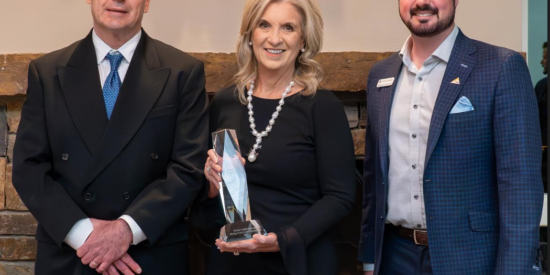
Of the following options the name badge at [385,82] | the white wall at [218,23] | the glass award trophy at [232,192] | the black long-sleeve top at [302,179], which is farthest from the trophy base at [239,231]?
the white wall at [218,23]

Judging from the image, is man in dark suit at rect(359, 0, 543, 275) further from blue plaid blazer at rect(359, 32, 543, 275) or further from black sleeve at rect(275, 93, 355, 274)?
black sleeve at rect(275, 93, 355, 274)

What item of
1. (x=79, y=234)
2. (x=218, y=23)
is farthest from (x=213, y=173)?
(x=218, y=23)

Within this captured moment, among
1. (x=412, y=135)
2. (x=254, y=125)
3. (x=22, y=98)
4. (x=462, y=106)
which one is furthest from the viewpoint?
(x=22, y=98)

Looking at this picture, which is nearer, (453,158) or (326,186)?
(453,158)

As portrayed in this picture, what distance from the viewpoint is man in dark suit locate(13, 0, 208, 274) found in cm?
187

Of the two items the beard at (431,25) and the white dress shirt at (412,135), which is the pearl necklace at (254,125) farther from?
the beard at (431,25)

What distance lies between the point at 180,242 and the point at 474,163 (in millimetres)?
1007

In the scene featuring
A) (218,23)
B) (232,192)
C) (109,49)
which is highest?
(218,23)

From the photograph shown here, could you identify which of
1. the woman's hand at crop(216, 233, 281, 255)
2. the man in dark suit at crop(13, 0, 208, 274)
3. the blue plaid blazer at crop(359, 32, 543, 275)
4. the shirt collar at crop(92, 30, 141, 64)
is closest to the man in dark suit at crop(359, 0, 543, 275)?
the blue plaid blazer at crop(359, 32, 543, 275)

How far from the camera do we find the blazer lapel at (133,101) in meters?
1.91

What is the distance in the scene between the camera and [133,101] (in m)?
1.96

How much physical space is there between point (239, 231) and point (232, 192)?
12 cm

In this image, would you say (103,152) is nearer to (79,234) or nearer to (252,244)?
(79,234)

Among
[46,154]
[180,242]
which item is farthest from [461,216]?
[46,154]
